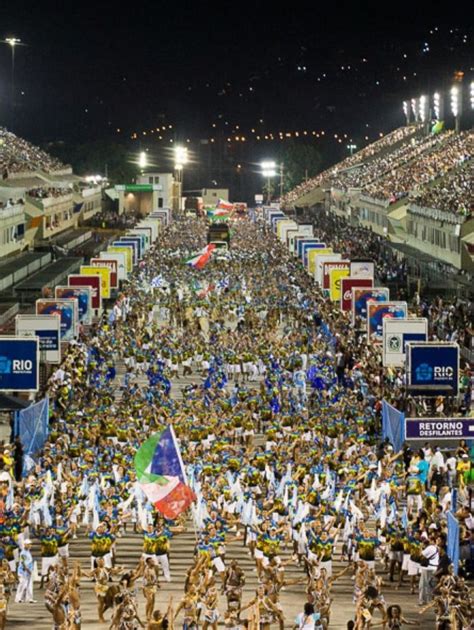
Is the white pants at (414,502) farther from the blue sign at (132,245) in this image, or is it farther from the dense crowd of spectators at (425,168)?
the dense crowd of spectators at (425,168)

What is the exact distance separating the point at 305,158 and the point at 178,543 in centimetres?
17419

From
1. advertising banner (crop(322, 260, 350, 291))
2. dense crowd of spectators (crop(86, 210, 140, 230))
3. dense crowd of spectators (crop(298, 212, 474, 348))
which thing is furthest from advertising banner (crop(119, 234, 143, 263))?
dense crowd of spectators (crop(86, 210, 140, 230))

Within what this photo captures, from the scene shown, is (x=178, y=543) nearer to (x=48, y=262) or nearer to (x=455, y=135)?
(x=48, y=262)

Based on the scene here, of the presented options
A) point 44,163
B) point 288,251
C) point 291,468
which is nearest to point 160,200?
point 44,163

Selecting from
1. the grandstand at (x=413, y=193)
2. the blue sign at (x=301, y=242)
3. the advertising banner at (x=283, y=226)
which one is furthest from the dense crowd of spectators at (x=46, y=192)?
the blue sign at (x=301, y=242)

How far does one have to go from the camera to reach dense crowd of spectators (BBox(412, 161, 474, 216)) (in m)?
74.7

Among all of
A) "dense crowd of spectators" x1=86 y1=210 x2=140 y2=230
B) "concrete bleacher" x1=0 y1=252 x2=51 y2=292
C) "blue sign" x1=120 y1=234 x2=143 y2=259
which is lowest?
"dense crowd of spectators" x1=86 y1=210 x2=140 y2=230

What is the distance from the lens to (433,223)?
81.3 metres

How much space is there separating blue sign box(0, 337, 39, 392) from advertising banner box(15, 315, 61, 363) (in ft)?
18.4

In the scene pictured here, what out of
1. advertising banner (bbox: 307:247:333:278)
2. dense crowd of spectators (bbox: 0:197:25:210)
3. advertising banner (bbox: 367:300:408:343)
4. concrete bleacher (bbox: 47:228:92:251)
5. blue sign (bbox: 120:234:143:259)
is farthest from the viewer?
concrete bleacher (bbox: 47:228:92:251)

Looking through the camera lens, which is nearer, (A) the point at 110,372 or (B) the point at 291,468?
(B) the point at 291,468

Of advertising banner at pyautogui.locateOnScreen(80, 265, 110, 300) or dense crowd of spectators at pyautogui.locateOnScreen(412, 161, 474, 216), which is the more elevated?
dense crowd of spectators at pyautogui.locateOnScreen(412, 161, 474, 216)

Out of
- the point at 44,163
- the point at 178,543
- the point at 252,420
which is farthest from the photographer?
the point at 44,163

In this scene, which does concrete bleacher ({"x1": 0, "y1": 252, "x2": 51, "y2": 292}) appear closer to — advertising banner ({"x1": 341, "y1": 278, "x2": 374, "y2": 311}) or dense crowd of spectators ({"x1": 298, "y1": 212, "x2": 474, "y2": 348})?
dense crowd of spectators ({"x1": 298, "y1": 212, "x2": 474, "y2": 348})
